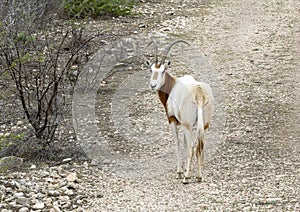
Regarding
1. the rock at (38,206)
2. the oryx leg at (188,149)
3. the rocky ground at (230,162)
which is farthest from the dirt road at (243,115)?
the rock at (38,206)

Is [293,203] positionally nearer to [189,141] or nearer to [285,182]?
[285,182]

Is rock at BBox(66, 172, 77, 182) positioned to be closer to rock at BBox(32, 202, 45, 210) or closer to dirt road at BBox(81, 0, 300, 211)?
dirt road at BBox(81, 0, 300, 211)

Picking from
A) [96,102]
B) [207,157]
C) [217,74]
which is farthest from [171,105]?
[217,74]

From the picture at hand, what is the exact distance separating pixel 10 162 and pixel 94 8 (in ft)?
26.8

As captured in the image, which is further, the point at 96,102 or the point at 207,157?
the point at 96,102

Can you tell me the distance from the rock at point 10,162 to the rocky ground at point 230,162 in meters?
0.16

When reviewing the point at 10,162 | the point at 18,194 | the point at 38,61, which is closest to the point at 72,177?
the point at 18,194

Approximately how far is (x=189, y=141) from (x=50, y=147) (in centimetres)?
209

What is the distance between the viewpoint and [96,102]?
10164mm

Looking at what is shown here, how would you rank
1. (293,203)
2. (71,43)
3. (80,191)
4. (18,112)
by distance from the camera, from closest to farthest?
(293,203)
(80,191)
(18,112)
(71,43)

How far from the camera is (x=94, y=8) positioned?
49.1 feet

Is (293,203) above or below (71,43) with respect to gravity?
below

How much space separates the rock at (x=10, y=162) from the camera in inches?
285

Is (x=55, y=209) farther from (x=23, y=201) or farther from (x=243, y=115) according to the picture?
(x=243, y=115)
